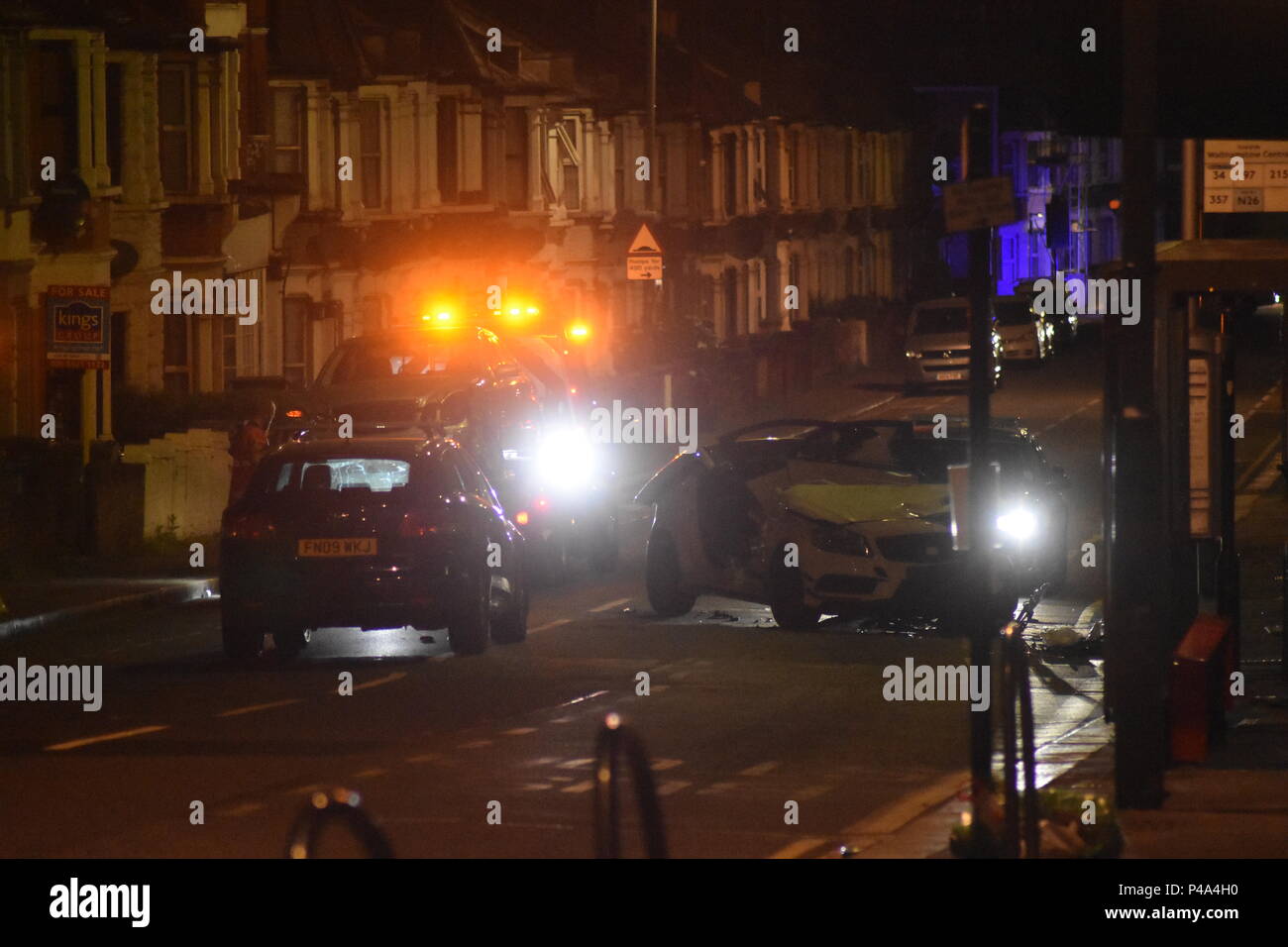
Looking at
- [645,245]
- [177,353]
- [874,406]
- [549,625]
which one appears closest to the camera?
[549,625]

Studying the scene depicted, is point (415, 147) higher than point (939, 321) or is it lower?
higher

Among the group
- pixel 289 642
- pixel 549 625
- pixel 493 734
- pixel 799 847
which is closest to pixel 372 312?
pixel 549 625

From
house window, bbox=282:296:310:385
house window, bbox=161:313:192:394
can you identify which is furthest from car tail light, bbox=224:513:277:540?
house window, bbox=282:296:310:385

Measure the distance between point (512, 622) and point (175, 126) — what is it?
18018 mm

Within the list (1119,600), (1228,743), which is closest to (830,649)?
(1228,743)

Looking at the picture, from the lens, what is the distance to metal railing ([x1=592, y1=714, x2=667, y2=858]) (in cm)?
684

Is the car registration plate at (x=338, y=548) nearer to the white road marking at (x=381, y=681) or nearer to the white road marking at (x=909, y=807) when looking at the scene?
the white road marking at (x=381, y=681)

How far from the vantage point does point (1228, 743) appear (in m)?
12.2

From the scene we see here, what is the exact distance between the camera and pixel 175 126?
32938 millimetres

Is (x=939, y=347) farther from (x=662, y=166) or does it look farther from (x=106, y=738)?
(x=106, y=738)

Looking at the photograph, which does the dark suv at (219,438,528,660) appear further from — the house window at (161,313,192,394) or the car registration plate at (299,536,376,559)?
the house window at (161,313,192,394)

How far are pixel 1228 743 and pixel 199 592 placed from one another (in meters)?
11.3

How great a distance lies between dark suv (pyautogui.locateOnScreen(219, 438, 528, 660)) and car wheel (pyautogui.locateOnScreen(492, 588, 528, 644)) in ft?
2.24
